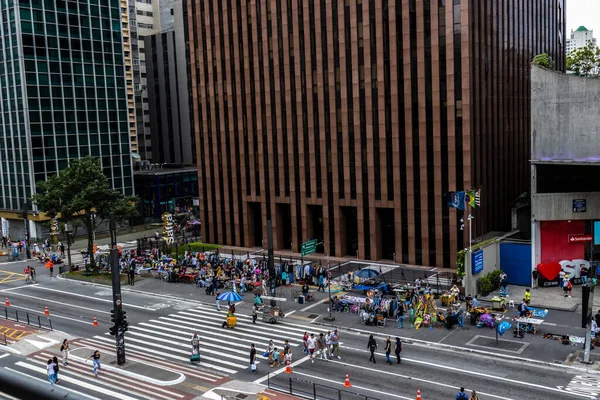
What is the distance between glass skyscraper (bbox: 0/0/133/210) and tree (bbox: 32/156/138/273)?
2487cm

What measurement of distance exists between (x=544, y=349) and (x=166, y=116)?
10604 cm

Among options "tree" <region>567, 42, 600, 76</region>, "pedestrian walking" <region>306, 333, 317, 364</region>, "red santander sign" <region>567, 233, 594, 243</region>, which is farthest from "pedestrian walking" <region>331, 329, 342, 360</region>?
"tree" <region>567, 42, 600, 76</region>

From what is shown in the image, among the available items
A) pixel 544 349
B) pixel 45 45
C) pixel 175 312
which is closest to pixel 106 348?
pixel 175 312

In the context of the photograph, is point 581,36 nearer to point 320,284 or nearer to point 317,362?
point 320,284

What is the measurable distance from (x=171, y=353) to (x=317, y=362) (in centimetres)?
859

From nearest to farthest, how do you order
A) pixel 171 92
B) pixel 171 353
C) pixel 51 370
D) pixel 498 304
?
pixel 51 370, pixel 171 353, pixel 498 304, pixel 171 92

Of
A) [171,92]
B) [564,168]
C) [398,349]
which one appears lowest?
[398,349]

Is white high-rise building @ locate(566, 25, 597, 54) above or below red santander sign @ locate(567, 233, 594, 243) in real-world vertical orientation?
above

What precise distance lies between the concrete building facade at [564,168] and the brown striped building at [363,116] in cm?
694

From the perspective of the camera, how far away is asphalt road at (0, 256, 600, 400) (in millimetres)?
27625

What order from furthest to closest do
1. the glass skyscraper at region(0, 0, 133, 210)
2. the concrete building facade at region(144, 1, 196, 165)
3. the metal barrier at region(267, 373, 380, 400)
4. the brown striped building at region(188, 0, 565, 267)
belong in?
1. the concrete building facade at region(144, 1, 196, 165)
2. the glass skyscraper at region(0, 0, 133, 210)
3. the brown striped building at region(188, 0, 565, 267)
4. the metal barrier at region(267, 373, 380, 400)

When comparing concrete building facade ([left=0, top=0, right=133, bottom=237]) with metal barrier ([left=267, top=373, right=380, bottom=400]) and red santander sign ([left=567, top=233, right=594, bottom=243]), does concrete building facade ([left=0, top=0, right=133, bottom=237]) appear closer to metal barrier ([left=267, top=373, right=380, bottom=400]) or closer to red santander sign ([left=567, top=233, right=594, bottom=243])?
metal barrier ([left=267, top=373, right=380, bottom=400])

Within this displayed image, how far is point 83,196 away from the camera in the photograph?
186 ft

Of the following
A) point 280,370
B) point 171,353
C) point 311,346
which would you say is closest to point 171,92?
point 171,353
